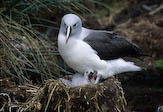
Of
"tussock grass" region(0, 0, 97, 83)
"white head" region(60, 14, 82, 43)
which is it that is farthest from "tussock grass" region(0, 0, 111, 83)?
"white head" region(60, 14, 82, 43)

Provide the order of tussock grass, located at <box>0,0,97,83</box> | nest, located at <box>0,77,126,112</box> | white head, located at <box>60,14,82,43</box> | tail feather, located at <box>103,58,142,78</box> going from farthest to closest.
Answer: tussock grass, located at <box>0,0,97,83</box> < tail feather, located at <box>103,58,142,78</box> < white head, located at <box>60,14,82,43</box> < nest, located at <box>0,77,126,112</box>

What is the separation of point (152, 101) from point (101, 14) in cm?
416

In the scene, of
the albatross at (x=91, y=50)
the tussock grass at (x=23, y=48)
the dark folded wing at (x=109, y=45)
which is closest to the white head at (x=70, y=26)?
the albatross at (x=91, y=50)

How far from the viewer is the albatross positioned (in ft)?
18.4

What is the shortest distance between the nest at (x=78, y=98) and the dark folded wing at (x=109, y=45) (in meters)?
0.49

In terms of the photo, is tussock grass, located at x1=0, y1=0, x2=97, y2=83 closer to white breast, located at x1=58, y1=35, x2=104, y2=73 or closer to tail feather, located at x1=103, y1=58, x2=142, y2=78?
white breast, located at x1=58, y1=35, x2=104, y2=73

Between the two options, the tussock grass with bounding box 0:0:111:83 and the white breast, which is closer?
the white breast

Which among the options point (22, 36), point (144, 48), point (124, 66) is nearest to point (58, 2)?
point (22, 36)

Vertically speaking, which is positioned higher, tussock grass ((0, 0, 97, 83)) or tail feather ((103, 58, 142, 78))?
tussock grass ((0, 0, 97, 83))

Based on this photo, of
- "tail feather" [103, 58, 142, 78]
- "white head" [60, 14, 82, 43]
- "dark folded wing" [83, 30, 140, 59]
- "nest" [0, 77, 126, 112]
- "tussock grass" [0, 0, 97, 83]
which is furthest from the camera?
"tussock grass" [0, 0, 97, 83]

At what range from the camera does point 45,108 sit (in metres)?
5.54

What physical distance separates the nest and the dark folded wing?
1.59 feet

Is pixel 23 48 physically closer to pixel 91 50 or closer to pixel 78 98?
pixel 91 50

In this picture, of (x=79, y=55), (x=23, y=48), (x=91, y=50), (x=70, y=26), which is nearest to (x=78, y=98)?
(x=79, y=55)
